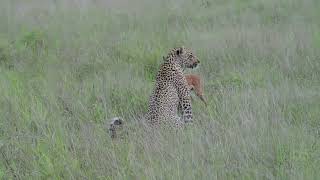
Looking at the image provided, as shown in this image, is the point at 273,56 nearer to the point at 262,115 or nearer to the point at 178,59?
the point at 178,59

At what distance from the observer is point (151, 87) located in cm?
677

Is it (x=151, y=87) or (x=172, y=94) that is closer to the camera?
(x=172, y=94)

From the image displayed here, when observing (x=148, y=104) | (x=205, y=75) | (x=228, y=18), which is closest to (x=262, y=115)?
(x=148, y=104)

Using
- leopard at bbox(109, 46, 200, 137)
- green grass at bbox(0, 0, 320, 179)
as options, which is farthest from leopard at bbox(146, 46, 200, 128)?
green grass at bbox(0, 0, 320, 179)

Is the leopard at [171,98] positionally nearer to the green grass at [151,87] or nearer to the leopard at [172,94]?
the leopard at [172,94]

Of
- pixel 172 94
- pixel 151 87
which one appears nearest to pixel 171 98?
pixel 172 94

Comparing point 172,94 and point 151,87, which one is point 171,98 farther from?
point 151,87

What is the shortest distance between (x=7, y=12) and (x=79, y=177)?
6.87m

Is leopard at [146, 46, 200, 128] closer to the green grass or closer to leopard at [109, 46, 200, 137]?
leopard at [109, 46, 200, 137]

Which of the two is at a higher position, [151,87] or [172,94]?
[172,94]

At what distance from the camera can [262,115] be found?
16.6 feet

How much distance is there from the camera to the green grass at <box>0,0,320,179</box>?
4.40m

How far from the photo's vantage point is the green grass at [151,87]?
4398 mm

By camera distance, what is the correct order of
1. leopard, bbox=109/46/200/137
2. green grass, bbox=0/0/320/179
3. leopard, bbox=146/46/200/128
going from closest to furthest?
green grass, bbox=0/0/320/179, leopard, bbox=109/46/200/137, leopard, bbox=146/46/200/128
